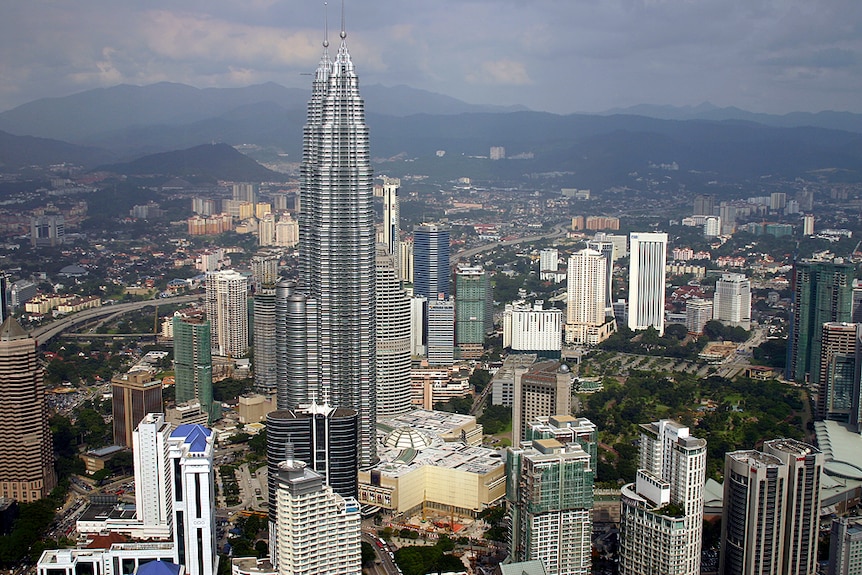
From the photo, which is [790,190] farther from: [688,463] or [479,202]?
[688,463]

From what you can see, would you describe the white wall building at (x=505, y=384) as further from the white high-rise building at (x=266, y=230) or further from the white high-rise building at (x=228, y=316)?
the white high-rise building at (x=266, y=230)

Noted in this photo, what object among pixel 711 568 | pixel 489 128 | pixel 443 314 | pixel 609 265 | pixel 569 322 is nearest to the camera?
pixel 711 568

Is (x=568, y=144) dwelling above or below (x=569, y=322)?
above

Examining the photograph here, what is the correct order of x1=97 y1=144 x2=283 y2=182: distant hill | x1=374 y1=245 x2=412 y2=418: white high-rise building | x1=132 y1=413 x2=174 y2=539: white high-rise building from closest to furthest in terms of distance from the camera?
x1=132 y1=413 x2=174 y2=539: white high-rise building, x1=374 y1=245 x2=412 y2=418: white high-rise building, x1=97 y1=144 x2=283 y2=182: distant hill

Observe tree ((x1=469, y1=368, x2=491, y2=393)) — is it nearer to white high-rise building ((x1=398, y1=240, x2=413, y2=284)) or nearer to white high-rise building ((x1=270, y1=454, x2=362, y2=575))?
white high-rise building ((x1=398, y1=240, x2=413, y2=284))

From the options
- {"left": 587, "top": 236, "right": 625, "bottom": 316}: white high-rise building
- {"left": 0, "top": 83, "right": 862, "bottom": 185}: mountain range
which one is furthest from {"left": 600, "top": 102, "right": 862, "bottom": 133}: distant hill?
{"left": 587, "top": 236, "right": 625, "bottom": 316}: white high-rise building

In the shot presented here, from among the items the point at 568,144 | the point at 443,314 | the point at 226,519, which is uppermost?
the point at 568,144

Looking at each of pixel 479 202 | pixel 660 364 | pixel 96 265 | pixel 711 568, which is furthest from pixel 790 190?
pixel 711 568

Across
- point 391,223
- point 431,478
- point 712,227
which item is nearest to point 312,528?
point 431,478
